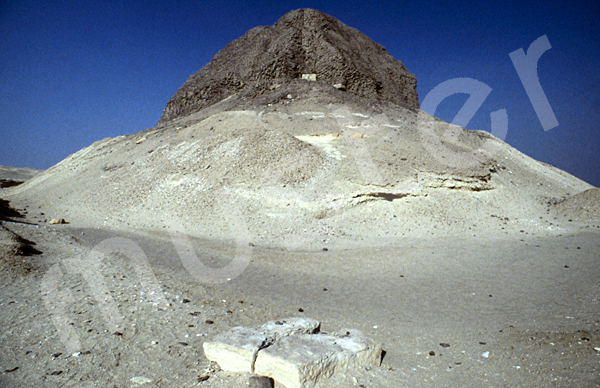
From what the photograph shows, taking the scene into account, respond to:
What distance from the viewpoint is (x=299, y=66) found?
2061 centimetres

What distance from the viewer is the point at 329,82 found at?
19797mm

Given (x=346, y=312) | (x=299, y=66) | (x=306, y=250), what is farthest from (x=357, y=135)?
(x=346, y=312)

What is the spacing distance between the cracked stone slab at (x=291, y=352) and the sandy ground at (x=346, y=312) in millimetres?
116

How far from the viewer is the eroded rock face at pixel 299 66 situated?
65.8 feet

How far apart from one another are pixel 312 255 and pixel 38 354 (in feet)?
17.6

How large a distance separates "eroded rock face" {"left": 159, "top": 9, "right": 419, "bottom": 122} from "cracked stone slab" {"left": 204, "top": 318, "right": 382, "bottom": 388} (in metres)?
17.0

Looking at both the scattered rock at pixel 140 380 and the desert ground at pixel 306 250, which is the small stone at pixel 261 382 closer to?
the desert ground at pixel 306 250

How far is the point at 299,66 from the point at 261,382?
19915 mm

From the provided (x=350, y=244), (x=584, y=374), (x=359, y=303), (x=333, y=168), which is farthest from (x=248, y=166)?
(x=584, y=374)

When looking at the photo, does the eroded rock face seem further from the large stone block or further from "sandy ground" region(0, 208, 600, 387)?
the large stone block

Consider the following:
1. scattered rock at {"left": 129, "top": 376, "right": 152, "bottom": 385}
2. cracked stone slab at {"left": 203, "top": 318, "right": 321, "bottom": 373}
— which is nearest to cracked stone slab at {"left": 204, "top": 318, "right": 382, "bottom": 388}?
cracked stone slab at {"left": 203, "top": 318, "right": 321, "bottom": 373}

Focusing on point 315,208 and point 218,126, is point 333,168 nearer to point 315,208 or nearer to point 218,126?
point 315,208

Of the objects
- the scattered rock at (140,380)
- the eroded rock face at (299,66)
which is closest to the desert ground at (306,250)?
the scattered rock at (140,380)

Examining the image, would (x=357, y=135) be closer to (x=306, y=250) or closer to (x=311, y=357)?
(x=306, y=250)
